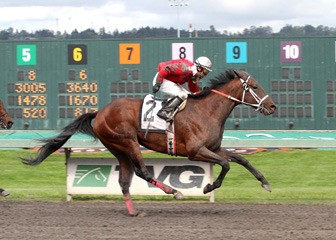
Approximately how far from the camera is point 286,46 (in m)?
24.0

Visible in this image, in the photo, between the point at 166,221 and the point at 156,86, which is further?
the point at 156,86

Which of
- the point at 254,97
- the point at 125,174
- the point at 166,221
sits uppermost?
the point at 254,97

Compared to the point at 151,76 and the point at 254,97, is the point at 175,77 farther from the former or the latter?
the point at 151,76

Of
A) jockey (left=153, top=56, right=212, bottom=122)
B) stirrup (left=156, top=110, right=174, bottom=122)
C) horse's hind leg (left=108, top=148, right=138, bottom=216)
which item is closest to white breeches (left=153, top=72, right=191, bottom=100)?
jockey (left=153, top=56, right=212, bottom=122)

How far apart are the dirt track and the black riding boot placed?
1223 millimetres

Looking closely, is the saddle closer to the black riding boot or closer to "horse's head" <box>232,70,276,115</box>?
the black riding boot

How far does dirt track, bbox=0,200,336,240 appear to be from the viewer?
29.1 ft

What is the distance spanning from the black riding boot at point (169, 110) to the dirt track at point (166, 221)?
122 cm

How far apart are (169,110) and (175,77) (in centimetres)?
52

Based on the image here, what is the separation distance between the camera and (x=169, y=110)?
10648 mm

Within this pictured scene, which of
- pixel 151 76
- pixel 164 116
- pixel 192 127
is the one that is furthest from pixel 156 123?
pixel 151 76

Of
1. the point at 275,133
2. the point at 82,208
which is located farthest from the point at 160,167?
the point at 275,133

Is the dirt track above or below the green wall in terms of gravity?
below

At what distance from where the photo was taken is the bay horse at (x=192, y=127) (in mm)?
10594
